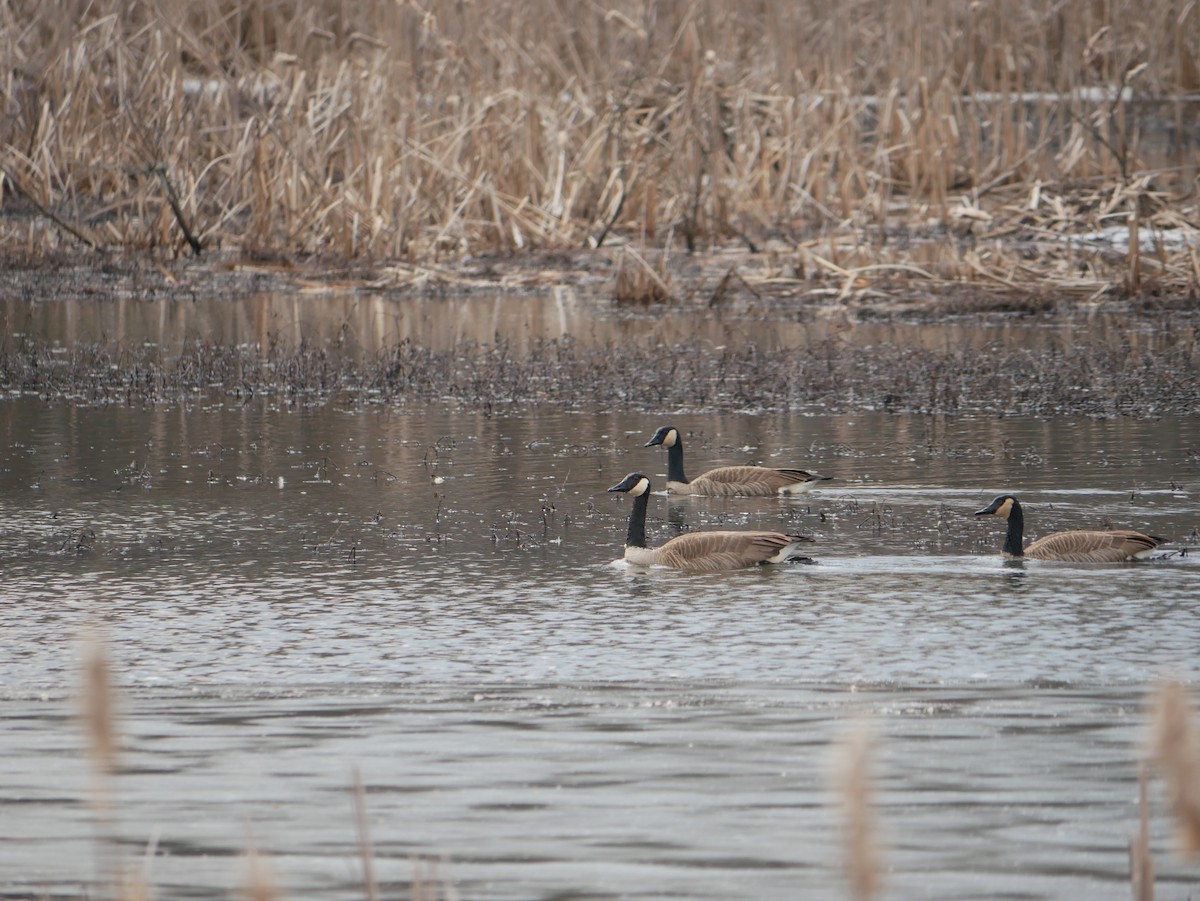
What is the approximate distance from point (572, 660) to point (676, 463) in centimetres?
453

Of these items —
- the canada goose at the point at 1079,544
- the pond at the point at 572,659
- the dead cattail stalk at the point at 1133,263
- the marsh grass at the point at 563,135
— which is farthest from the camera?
the marsh grass at the point at 563,135

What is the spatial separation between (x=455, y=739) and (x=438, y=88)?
20106 millimetres

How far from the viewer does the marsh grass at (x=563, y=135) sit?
2494 centimetres

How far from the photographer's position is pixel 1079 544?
32.4 ft

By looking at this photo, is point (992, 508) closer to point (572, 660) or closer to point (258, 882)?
point (572, 660)

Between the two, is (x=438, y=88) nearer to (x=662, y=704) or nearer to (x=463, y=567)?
(x=463, y=567)

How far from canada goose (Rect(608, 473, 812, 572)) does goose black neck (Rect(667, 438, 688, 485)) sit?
214 cm

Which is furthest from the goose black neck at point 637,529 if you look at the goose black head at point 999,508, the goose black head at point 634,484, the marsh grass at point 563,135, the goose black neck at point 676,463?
the marsh grass at point 563,135

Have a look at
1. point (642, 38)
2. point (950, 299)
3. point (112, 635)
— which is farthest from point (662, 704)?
point (642, 38)

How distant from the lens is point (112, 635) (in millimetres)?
8578

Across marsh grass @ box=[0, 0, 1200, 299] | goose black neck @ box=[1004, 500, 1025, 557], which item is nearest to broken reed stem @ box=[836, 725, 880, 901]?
goose black neck @ box=[1004, 500, 1025, 557]

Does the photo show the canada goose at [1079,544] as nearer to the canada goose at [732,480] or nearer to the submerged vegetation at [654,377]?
the canada goose at [732,480]

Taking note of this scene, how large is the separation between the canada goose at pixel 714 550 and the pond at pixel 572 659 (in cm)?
11

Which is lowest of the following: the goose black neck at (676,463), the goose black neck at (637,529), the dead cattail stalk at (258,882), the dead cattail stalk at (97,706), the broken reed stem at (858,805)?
the goose black neck at (637,529)
